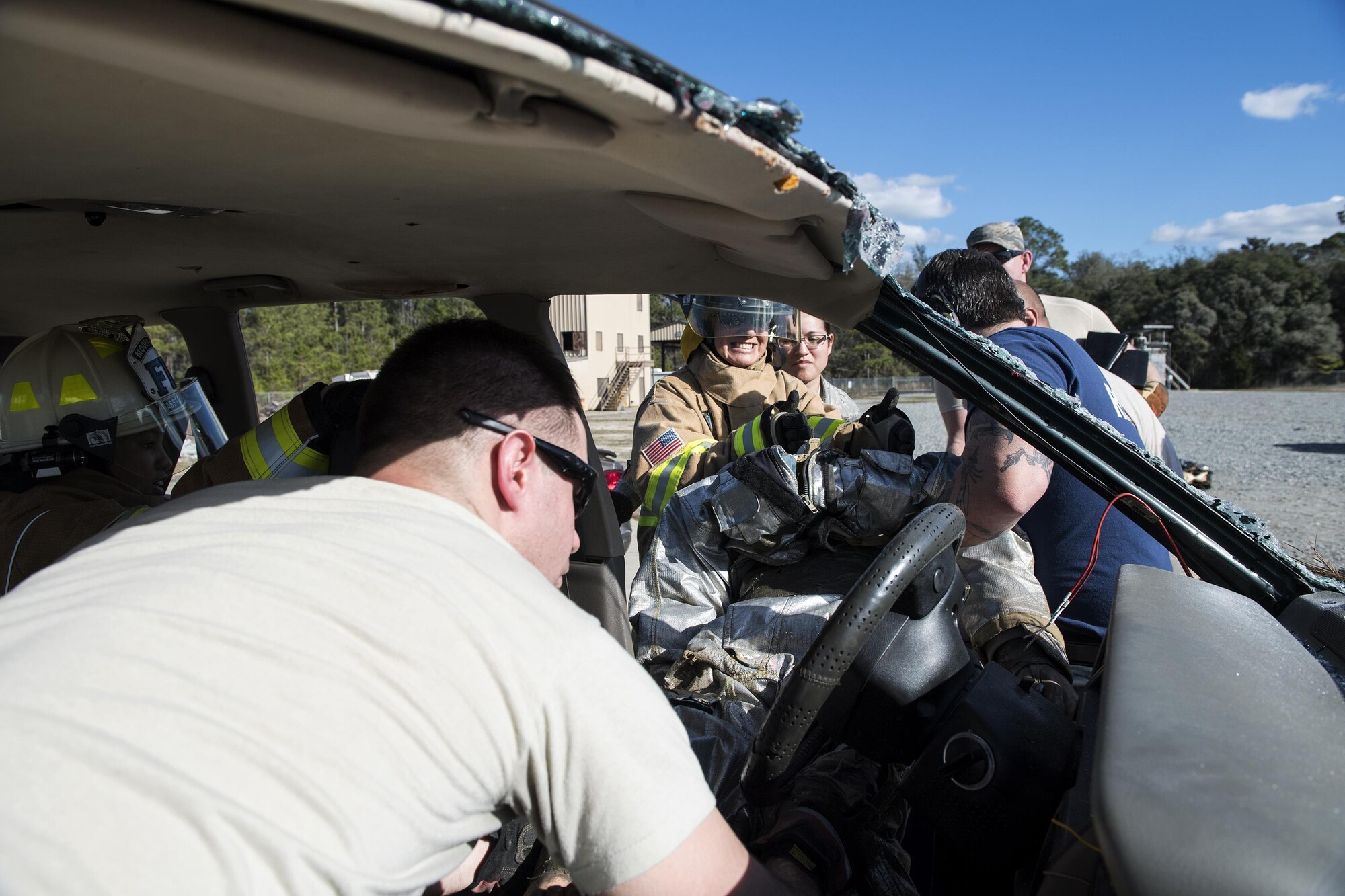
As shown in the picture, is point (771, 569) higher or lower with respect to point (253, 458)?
lower

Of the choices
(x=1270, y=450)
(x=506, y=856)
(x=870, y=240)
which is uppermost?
(x=870, y=240)

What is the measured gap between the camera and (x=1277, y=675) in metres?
1.28

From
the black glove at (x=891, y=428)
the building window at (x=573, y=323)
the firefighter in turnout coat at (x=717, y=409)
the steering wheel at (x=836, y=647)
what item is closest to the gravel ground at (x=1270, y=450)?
the building window at (x=573, y=323)

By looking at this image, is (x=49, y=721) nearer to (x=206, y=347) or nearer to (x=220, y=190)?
(x=220, y=190)

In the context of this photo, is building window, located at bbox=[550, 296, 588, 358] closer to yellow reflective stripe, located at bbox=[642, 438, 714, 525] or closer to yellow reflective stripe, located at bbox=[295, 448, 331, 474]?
yellow reflective stripe, located at bbox=[642, 438, 714, 525]

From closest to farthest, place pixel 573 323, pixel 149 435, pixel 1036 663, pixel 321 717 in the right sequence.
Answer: pixel 321 717
pixel 1036 663
pixel 149 435
pixel 573 323

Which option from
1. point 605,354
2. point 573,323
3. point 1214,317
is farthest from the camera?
point 1214,317

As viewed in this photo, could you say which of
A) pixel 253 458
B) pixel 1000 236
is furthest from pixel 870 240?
pixel 1000 236

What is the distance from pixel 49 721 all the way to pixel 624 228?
4.16ft

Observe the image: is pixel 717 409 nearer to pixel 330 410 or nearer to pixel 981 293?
pixel 981 293

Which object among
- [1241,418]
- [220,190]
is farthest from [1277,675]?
[1241,418]

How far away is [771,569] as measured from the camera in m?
2.92

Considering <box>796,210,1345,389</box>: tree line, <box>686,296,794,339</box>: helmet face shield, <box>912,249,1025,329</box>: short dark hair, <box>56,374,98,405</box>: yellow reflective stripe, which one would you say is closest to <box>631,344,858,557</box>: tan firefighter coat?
<box>686,296,794,339</box>: helmet face shield

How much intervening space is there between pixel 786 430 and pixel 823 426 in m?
0.37
